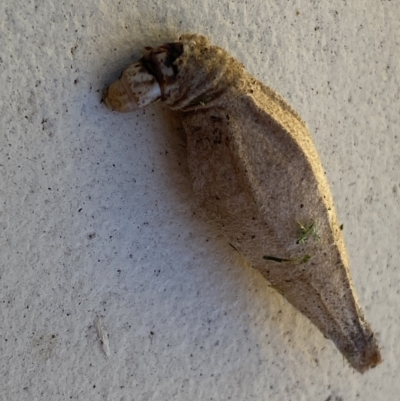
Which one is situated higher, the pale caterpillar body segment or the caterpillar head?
the caterpillar head

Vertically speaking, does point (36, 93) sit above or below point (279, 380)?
above

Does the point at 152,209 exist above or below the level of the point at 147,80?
below

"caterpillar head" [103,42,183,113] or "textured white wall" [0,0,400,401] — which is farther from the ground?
"caterpillar head" [103,42,183,113]

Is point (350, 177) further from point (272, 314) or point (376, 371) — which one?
point (376, 371)

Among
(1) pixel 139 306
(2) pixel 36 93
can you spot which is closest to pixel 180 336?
(1) pixel 139 306

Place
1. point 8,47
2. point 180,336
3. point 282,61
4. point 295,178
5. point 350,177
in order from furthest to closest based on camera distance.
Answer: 1. point 350,177
2. point 282,61
3. point 180,336
4. point 295,178
5. point 8,47

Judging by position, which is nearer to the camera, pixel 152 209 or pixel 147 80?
pixel 147 80
